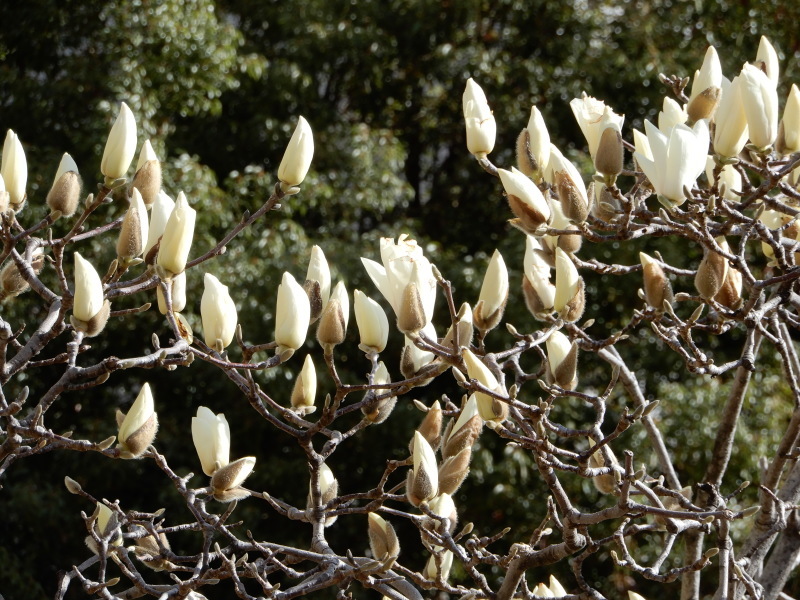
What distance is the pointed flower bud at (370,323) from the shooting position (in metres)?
0.91

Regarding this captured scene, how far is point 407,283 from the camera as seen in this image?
0.87m

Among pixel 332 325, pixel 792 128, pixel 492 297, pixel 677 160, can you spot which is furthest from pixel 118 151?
pixel 792 128

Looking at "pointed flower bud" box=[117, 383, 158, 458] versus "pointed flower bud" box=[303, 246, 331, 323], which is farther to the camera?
"pointed flower bud" box=[303, 246, 331, 323]

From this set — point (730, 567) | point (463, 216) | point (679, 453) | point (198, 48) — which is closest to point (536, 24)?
point (463, 216)

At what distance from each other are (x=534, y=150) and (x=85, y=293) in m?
0.47

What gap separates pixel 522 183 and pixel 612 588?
8.44 feet

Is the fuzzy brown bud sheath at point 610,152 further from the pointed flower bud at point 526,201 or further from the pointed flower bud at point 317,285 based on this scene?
the pointed flower bud at point 317,285

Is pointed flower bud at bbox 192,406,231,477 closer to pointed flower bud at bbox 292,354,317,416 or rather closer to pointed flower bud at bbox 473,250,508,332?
pointed flower bud at bbox 292,354,317,416

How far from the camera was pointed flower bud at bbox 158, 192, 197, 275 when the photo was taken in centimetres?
81

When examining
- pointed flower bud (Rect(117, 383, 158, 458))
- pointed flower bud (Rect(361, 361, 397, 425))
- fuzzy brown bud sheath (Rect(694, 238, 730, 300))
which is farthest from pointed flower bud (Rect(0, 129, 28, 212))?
fuzzy brown bud sheath (Rect(694, 238, 730, 300))

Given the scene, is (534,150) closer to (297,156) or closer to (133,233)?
(297,156)

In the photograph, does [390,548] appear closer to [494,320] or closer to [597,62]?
[494,320]

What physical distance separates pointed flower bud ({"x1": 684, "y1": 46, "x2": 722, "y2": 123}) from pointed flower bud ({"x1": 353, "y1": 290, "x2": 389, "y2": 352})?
389 mm

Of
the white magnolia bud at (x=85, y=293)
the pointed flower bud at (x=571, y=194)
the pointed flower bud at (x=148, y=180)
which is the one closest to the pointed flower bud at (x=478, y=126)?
the pointed flower bud at (x=571, y=194)
